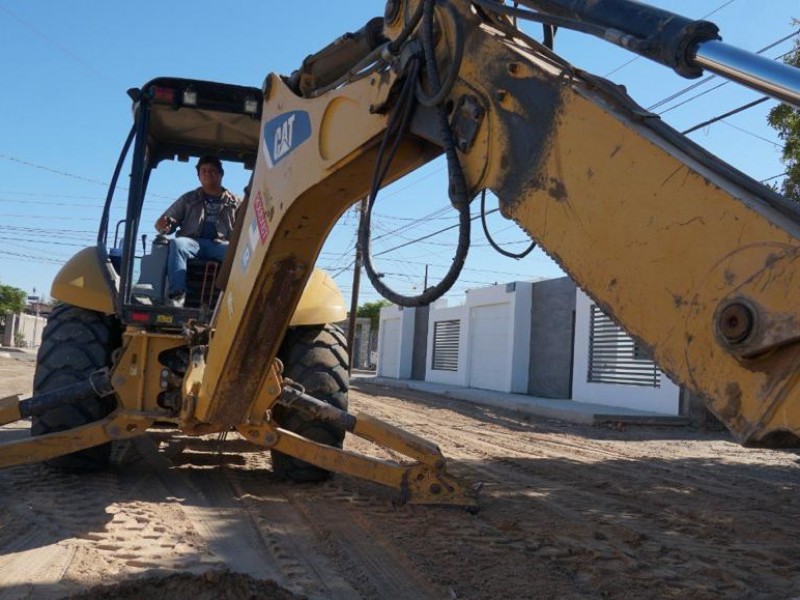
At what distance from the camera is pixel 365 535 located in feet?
14.1

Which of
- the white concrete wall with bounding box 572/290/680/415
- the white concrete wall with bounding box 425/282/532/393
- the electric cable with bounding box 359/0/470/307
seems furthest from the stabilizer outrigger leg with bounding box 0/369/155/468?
the white concrete wall with bounding box 425/282/532/393

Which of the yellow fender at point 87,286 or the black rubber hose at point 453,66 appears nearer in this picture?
the black rubber hose at point 453,66

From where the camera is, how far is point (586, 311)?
60.5 feet

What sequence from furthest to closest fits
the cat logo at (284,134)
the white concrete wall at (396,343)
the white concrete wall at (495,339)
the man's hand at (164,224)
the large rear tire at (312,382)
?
1. the white concrete wall at (396,343)
2. the white concrete wall at (495,339)
3. the man's hand at (164,224)
4. the large rear tire at (312,382)
5. the cat logo at (284,134)

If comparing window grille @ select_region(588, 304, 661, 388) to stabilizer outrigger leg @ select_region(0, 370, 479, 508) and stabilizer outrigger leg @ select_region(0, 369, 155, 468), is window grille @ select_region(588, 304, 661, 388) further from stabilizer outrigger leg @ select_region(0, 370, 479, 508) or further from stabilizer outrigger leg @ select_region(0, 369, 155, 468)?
stabilizer outrigger leg @ select_region(0, 369, 155, 468)

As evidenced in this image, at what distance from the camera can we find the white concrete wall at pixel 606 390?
15625 millimetres

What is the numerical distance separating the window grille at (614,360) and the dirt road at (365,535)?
939cm

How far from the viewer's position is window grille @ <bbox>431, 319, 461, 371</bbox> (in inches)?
1051

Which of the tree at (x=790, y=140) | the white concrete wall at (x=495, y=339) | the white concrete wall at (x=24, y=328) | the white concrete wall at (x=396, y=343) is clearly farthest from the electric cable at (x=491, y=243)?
the white concrete wall at (x=24, y=328)

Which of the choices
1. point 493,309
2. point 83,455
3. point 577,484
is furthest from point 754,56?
point 493,309

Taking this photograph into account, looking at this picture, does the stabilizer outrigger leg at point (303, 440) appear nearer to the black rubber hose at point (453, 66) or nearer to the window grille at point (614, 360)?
the black rubber hose at point (453, 66)

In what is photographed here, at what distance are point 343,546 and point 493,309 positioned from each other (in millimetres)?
19776

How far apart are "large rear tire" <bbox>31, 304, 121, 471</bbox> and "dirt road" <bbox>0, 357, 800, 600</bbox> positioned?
15 centimetres

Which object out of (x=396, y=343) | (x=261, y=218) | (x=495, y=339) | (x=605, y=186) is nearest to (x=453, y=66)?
(x=605, y=186)
